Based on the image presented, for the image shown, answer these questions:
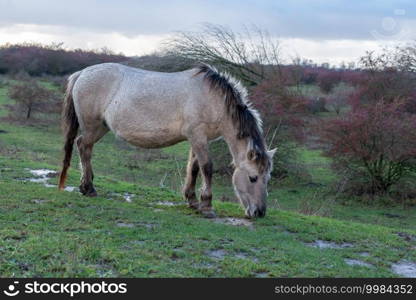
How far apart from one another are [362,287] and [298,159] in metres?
13.7

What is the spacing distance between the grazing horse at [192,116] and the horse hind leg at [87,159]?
0.35 metres

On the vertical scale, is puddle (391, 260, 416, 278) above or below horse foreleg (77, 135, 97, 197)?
below

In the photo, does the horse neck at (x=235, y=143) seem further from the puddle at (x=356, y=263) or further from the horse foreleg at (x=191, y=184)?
the puddle at (x=356, y=263)

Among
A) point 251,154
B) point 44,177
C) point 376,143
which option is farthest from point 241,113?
point 376,143

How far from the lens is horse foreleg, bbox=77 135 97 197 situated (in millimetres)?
7992

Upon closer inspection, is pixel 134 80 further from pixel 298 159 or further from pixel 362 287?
pixel 298 159

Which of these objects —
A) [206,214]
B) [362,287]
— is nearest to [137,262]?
[362,287]

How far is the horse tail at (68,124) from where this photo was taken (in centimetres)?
828

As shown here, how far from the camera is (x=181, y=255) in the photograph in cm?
518

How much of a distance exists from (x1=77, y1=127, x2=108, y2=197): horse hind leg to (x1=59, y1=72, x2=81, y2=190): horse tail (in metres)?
0.26

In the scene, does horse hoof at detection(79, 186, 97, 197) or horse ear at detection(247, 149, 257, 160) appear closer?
horse ear at detection(247, 149, 257, 160)

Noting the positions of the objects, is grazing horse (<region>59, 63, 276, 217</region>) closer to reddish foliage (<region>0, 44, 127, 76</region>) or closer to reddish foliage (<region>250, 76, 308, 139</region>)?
reddish foliage (<region>250, 76, 308, 139</region>)

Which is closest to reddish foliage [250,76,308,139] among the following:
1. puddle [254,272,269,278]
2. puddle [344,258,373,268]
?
puddle [344,258,373,268]

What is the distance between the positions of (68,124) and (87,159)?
27.6 inches
